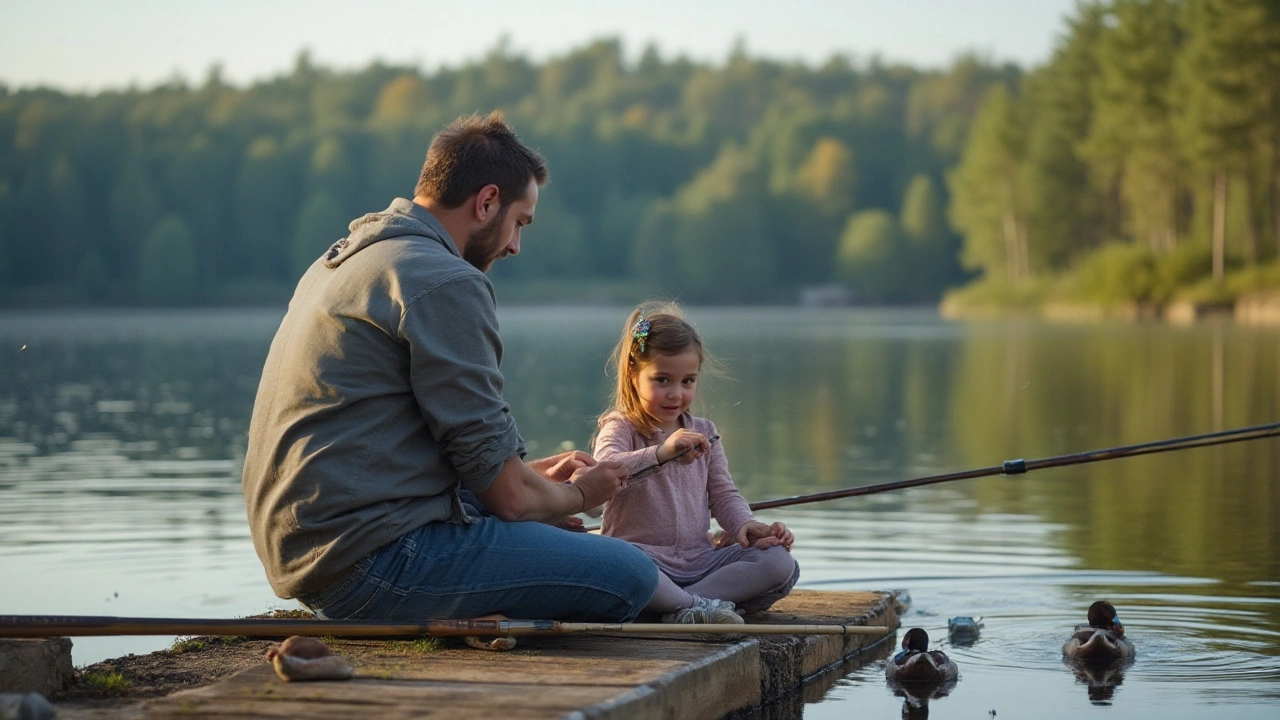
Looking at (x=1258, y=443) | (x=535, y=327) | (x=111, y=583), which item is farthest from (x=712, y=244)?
(x=111, y=583)

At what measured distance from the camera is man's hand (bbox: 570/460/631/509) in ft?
16.0

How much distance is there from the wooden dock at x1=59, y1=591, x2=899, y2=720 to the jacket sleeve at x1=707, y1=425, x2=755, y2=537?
1.53ft

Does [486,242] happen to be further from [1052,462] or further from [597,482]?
[1052,462]

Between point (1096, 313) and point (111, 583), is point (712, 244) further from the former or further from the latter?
point (111, 583)

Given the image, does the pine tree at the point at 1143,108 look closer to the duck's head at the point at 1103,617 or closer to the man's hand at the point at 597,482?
the duck's head at the point at 1103,617

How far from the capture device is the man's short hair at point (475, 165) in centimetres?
473

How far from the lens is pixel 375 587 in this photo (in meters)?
4.58

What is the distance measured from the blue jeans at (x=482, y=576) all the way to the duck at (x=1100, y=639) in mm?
1784

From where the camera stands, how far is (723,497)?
5.78 meters

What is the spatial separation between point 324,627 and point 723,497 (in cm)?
173

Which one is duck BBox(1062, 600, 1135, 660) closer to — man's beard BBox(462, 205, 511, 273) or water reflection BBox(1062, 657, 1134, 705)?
water reflection BBox(1062, 657, 1134, 705)

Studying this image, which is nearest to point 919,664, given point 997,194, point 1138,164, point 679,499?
point 679,499

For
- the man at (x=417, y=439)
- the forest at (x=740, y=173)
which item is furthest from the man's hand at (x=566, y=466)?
the forest at (x=740, y=173)

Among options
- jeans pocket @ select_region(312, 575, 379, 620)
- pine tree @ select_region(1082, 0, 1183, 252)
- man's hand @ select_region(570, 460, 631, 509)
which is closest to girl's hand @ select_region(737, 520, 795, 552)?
man's hand @ select_region(570, 460, 631, 509)
